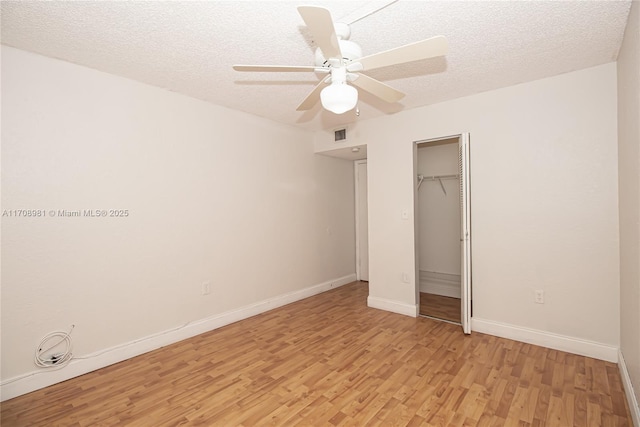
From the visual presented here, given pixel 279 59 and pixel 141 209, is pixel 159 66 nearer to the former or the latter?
pixel 279 59

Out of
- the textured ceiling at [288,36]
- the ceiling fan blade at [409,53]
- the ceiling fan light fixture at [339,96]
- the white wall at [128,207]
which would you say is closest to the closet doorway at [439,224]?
the textured ceiling at [288,36]

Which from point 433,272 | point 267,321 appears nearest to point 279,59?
point 267,321

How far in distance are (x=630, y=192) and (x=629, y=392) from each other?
1347mm

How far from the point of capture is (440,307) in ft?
13.2

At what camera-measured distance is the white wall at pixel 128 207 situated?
2.23 meters

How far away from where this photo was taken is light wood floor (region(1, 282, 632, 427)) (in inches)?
76.8

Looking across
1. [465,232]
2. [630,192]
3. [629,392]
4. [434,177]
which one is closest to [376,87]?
[630,192]

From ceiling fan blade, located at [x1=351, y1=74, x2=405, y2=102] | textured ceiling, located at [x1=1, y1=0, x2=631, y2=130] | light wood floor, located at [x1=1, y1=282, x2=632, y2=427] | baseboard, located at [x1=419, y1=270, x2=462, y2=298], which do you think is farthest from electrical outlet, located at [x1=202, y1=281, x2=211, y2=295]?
baseboard, located at [x1=419, y1=270, x2=462, y2=298]

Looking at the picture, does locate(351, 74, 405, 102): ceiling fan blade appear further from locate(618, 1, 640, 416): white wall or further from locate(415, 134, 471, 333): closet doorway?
locate(415, 134, 471, 333): closet doorway

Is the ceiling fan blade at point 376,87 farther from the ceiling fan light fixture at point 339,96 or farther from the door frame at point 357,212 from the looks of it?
the door frame at point 357,212

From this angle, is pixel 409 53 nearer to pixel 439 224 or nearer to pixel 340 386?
pixel 340 386

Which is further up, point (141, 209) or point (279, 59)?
point (279, 59)

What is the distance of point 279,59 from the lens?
A: 238 centimetres

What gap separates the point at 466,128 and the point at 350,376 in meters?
2.77
